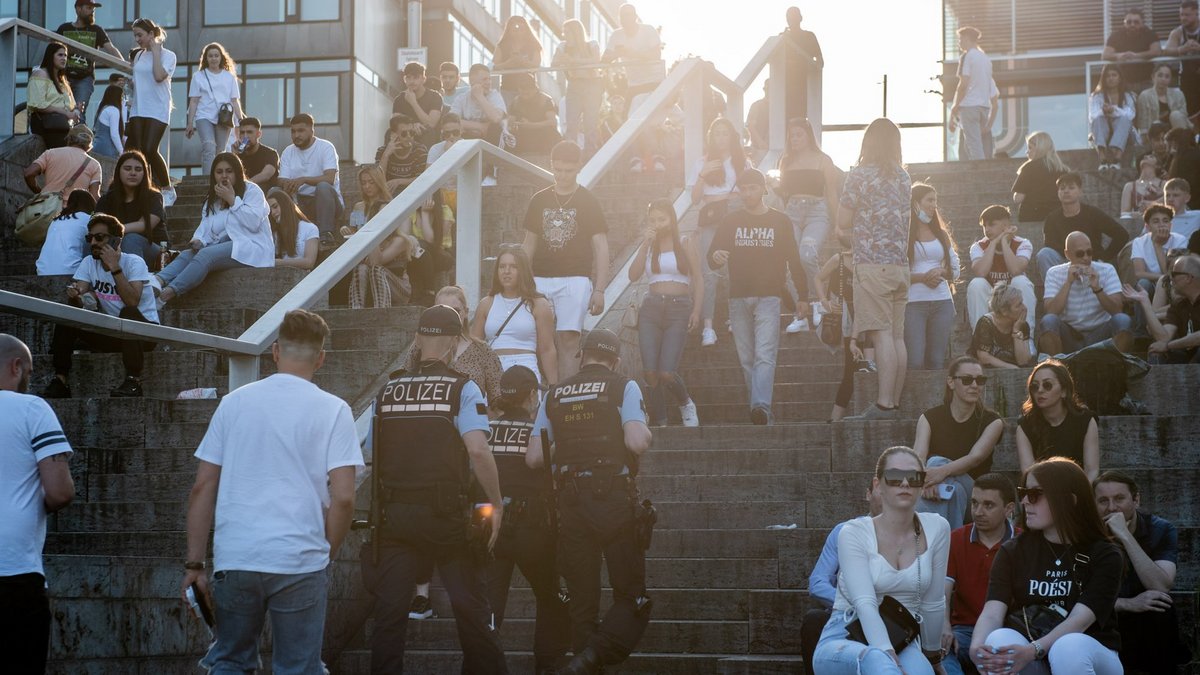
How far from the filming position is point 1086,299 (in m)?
11.5

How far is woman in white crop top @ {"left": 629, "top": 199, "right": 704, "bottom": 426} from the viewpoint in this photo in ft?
35.2

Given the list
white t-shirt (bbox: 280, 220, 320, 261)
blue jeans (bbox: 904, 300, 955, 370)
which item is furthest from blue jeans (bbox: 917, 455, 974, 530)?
white t-shirt (bbox: 280, 220, 320, 261)

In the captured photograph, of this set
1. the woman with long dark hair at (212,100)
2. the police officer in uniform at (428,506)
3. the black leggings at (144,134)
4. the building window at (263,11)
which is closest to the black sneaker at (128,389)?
the police officer in uniform at (428,506)

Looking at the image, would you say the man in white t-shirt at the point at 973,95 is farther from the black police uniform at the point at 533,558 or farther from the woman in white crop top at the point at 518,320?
the black police uniform at the point at 533,558

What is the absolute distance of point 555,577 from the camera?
791 centimetres

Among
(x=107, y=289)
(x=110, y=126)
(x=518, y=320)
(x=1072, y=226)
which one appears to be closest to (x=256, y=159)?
(x=110, y=126)

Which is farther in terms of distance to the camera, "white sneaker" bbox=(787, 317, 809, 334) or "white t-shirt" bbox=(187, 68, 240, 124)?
"white t-shirt" bbox=(187, 68, 240, 124)

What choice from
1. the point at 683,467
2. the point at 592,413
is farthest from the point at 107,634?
the point at 683,467

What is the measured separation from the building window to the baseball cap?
1289 inches

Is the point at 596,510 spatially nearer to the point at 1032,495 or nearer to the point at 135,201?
the point at 1032,495

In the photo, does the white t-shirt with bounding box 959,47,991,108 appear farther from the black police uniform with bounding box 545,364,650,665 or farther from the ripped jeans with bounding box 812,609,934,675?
the ripped jeans with bounding box 812,609,934,675

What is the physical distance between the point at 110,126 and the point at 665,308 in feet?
28.3

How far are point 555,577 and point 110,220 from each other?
4.93 metres

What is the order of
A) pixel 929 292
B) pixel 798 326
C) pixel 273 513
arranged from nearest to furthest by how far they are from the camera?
1. pixel 273 513
2. pixel 929 292
3. pixel 798 326
